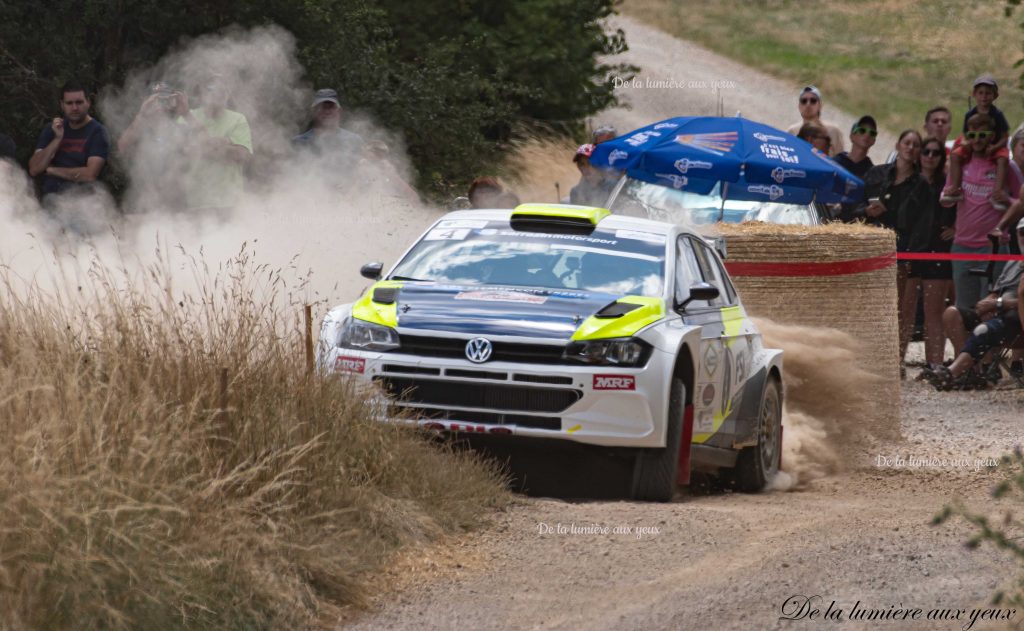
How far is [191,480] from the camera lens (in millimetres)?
7051

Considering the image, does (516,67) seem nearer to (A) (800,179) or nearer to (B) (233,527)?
(A) (800,179)

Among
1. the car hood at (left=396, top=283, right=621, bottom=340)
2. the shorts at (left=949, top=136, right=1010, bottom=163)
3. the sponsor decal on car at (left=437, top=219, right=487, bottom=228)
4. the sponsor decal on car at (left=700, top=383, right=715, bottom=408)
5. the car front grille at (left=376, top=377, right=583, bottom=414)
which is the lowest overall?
the sponsor decal on car at (left=700, top=383, right=715, bottom=408)

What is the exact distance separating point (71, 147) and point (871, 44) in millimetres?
41620

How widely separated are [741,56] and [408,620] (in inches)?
1744

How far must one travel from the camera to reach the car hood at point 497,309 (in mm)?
9445

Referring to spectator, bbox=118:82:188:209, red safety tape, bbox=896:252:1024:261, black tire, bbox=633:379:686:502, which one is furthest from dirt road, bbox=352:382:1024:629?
red safety tape, bbox=896:252:1024:261

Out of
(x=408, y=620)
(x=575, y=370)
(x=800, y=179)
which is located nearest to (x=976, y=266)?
(x=800, y=179)

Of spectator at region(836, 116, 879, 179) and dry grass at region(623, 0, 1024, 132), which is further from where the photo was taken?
dry grass at region(623, 0, 1024, 132)

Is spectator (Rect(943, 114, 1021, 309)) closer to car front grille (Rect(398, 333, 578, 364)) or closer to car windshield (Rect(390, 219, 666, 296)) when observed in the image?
car windshield (Rect(390, 219, 666, 296))

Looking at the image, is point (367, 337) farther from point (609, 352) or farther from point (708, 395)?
point (708, 395)

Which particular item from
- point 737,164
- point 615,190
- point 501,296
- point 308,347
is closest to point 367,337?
point 501,296

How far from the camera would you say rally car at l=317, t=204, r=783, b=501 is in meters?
9.37

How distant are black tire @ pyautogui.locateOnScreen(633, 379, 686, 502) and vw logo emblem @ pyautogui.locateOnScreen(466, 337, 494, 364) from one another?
0.99 m

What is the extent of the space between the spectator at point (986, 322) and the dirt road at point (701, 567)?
5.06 m
